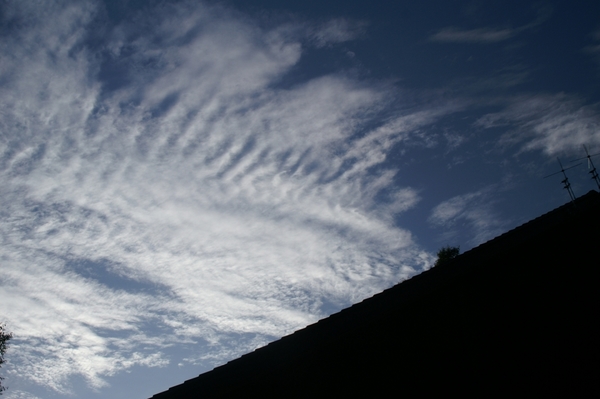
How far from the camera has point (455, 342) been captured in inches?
210

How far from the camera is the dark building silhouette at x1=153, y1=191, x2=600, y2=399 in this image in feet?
16.5

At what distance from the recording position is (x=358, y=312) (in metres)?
5.35

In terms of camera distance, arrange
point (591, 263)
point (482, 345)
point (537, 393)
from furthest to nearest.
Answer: point (591, 263) < point (482, 345) < point (537, 393)

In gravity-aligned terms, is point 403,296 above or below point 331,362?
above

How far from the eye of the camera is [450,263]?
5.56m

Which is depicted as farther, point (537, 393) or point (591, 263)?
point (591, 263)

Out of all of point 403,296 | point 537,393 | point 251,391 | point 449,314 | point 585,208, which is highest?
point 585,208

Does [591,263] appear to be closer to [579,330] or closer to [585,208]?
[585,208]

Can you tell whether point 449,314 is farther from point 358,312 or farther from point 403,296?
point 358,312

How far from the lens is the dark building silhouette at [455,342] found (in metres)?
5.04

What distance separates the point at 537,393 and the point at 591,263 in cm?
278

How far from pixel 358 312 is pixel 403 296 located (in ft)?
2.52

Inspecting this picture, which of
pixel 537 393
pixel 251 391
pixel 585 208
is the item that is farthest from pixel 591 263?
pixel 251 391

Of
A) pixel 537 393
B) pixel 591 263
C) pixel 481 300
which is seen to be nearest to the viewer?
pixel 537 393
